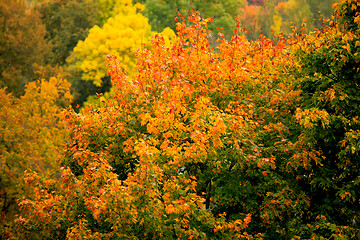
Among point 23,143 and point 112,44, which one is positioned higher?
point 112,44

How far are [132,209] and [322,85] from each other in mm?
5179

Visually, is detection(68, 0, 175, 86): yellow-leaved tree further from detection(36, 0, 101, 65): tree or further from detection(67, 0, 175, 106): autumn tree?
detection(36, 0, 101, 65): tree

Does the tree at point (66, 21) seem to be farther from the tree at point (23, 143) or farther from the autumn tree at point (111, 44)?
the tree at point (23, 143)

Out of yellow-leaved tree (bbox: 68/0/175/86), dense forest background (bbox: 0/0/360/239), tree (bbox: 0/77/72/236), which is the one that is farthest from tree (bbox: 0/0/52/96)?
dense forest background (bbox: 0/0/360/239)

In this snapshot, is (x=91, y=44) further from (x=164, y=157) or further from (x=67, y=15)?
(x=164, y=157)

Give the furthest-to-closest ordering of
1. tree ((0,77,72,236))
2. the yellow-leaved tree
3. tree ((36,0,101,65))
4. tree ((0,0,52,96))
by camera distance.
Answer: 1. tree ((36,0,101,65))
2. tree ((0,0,52,96))
3. the yellow-leaved tree
4. tree ((0,77,72,236))

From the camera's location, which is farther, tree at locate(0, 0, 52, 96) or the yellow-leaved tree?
tree at locate(0, 0, 52, 96)

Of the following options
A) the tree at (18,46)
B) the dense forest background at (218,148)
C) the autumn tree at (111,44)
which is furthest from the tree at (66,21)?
the dense forest background at (218,148)

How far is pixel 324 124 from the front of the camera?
8.64 m

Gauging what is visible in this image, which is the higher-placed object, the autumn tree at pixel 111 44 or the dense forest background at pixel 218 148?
the dense forest background at pixel 218 148

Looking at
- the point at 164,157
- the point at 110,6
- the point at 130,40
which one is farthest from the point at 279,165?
the point at 110,6

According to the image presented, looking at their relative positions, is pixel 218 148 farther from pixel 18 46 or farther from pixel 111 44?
pixel 18 46

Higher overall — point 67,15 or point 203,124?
point 203,124

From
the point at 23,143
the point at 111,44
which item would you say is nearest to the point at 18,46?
the point at 111,44
